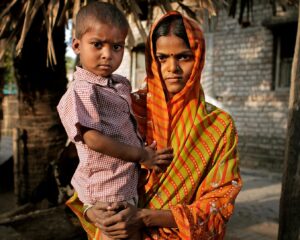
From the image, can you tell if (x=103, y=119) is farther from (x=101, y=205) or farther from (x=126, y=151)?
(x=101, y=205)

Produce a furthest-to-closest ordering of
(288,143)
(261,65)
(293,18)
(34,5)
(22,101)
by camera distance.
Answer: (261,65) < (293,18) < (22,101) < (34,5) < (288,143)

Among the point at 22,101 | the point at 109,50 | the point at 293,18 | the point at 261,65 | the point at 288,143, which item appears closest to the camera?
the point at 109,50

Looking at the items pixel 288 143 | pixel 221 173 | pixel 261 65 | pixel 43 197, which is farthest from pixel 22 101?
pixel 261 65

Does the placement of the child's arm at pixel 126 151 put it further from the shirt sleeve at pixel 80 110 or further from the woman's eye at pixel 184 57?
the woman's eye at pixel 184 57

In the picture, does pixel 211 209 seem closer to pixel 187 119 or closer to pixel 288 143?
pixel 187 119

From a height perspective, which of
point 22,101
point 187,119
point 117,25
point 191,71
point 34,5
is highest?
point 34,5

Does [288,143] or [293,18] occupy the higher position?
[293,18]

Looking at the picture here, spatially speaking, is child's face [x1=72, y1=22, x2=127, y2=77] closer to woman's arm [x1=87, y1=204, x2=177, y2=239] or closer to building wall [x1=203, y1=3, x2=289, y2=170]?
woman's arm [x1=87, y1=204, x2=177, y2=239]

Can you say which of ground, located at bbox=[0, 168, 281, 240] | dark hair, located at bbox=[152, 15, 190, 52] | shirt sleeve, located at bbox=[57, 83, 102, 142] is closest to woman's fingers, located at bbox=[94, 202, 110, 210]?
shirt sleeve, located at bbox=[57, 83, 102, 142]

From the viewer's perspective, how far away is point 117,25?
1.38 m

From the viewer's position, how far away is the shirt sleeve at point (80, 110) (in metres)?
1.29

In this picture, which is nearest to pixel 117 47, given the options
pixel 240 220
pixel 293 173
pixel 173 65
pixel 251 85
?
pixel 173 65

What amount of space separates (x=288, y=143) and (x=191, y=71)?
1117 millimetres

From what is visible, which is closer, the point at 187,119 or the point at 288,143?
the point at 187,119
